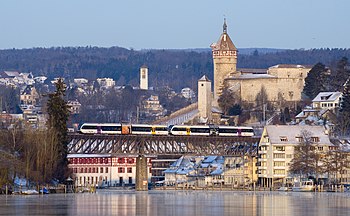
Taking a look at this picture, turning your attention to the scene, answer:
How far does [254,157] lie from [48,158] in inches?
1581

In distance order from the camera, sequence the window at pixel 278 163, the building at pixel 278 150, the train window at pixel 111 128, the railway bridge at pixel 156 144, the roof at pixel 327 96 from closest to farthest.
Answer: the railway bridge at pixel 156 144
the train window at pixel 111 128
the building at pixel 278 150
the window at pixel 278 163
the roof at pixel 327 96

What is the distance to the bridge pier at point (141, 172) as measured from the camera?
142m

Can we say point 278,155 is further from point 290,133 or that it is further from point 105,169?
point 105,169

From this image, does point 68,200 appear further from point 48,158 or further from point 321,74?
point 321,74

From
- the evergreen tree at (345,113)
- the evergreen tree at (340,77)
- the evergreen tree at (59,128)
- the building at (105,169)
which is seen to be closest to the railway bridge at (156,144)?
the evergreen tree at (59,128)

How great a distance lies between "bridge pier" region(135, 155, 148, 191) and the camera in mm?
141750

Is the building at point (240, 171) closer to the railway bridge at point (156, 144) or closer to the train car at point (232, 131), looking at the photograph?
the train car at point (232, 131)

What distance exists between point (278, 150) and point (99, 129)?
73.1 ft

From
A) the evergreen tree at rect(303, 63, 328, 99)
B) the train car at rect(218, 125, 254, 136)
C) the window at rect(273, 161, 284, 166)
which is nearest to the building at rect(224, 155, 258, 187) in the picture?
the window at rect(273, 161, 284, 166)

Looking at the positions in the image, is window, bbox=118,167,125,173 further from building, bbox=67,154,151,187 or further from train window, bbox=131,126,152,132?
train window, bbox=131,126,152,132

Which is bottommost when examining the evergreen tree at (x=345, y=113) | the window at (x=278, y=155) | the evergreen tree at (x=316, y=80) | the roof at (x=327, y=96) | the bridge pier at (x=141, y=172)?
the bridge pier at (x=141, y=172)

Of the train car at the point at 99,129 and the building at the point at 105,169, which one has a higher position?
the train car at the point at 99,129

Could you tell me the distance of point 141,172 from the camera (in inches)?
5655

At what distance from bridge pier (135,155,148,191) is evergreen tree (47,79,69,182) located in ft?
54.5
